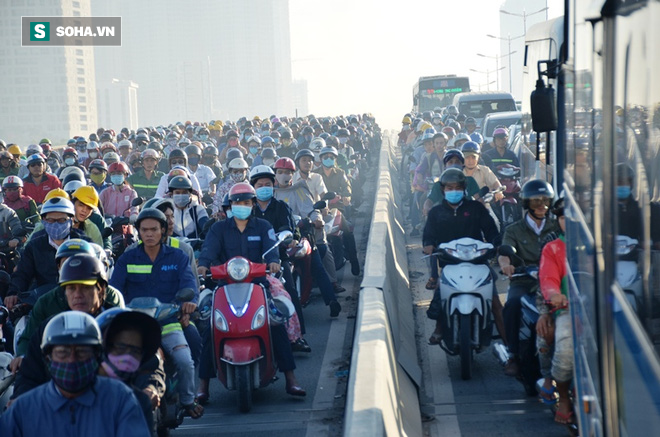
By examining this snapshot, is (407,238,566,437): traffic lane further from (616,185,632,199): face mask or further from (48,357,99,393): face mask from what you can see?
(616,185,632,199): face mask

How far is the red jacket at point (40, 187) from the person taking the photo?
15914 mm

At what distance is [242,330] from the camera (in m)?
9.10

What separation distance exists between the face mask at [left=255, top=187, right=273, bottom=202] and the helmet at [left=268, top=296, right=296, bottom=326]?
2.42 meters

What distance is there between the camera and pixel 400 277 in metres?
14.2

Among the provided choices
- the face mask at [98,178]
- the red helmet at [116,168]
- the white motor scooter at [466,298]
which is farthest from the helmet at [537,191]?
the face mask at [98,178]

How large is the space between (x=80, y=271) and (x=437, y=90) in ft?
169

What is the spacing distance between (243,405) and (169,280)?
143cm

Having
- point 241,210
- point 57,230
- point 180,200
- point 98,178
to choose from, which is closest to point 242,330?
point 241,210

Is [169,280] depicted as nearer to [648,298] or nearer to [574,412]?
[574,412]

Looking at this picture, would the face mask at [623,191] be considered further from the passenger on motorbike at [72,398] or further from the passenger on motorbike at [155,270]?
the passenger on motorbike at [155,270]

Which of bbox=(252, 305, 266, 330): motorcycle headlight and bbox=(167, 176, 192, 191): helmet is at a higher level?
bbox=(167, 176, 192, 191): helmet

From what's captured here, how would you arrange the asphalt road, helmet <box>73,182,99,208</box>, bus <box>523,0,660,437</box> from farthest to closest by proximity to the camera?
helmet <box>73,182,99,208</box>
the asphalt road
bus <box>523,0,660,437</box>

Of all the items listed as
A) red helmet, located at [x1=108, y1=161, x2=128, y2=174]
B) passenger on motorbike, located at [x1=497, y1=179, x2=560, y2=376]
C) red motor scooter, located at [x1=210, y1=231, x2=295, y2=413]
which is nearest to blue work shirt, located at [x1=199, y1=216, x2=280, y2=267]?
red motor scooter, located at [x1=210, y1=231, x2=295, y2=413]

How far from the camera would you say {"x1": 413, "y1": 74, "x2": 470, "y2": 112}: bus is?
56594 millimetres
